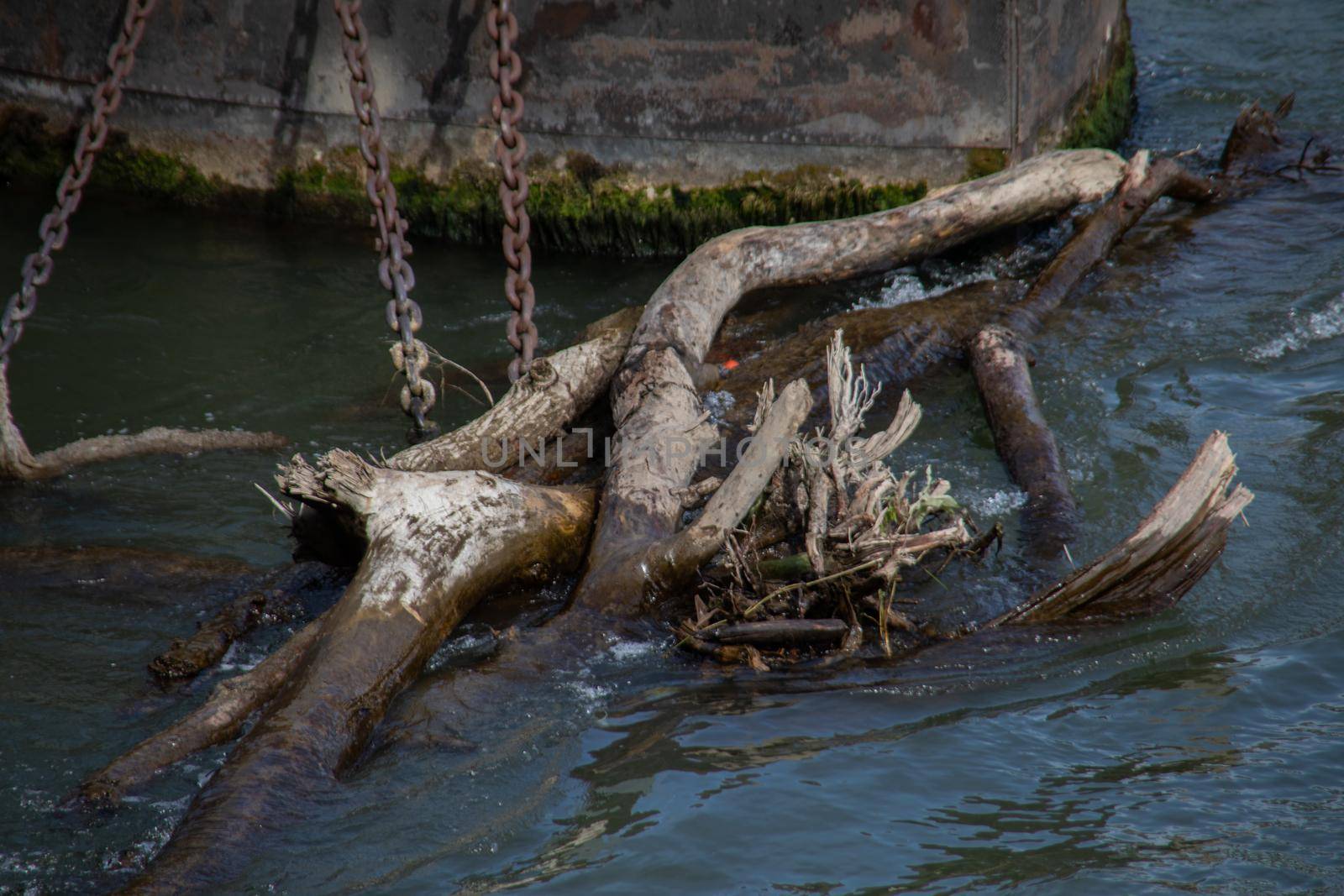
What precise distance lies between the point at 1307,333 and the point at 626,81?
4423 mm

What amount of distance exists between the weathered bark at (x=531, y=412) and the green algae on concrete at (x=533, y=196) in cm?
233

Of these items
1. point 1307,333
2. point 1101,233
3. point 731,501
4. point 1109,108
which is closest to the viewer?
point 731,501

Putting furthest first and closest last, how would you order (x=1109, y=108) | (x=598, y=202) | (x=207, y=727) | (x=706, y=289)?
→ (x=1109, y=108) < (x=598, y=202) < (x=706, y=289) < (x=207, y=727)

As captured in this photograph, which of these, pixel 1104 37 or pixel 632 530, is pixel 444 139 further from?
pixel 1104 37

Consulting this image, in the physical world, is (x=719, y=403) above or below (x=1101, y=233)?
below

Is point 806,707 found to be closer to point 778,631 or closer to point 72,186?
point 778,631

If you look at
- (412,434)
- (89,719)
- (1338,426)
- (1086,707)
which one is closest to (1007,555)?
(1086,707)

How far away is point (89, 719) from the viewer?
343cm

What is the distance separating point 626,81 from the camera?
7324 millimetres

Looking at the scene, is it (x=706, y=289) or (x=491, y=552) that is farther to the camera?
(x=706, y=289)

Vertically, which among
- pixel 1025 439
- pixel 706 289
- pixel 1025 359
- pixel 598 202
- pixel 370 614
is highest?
pixel 598 202

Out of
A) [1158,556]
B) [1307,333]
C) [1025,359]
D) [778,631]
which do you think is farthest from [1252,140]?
[778,631]

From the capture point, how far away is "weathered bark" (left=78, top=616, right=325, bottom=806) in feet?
9.91

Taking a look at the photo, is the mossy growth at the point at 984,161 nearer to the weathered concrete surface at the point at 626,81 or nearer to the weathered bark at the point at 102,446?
the weathered concrete surface at the point at 626,81
